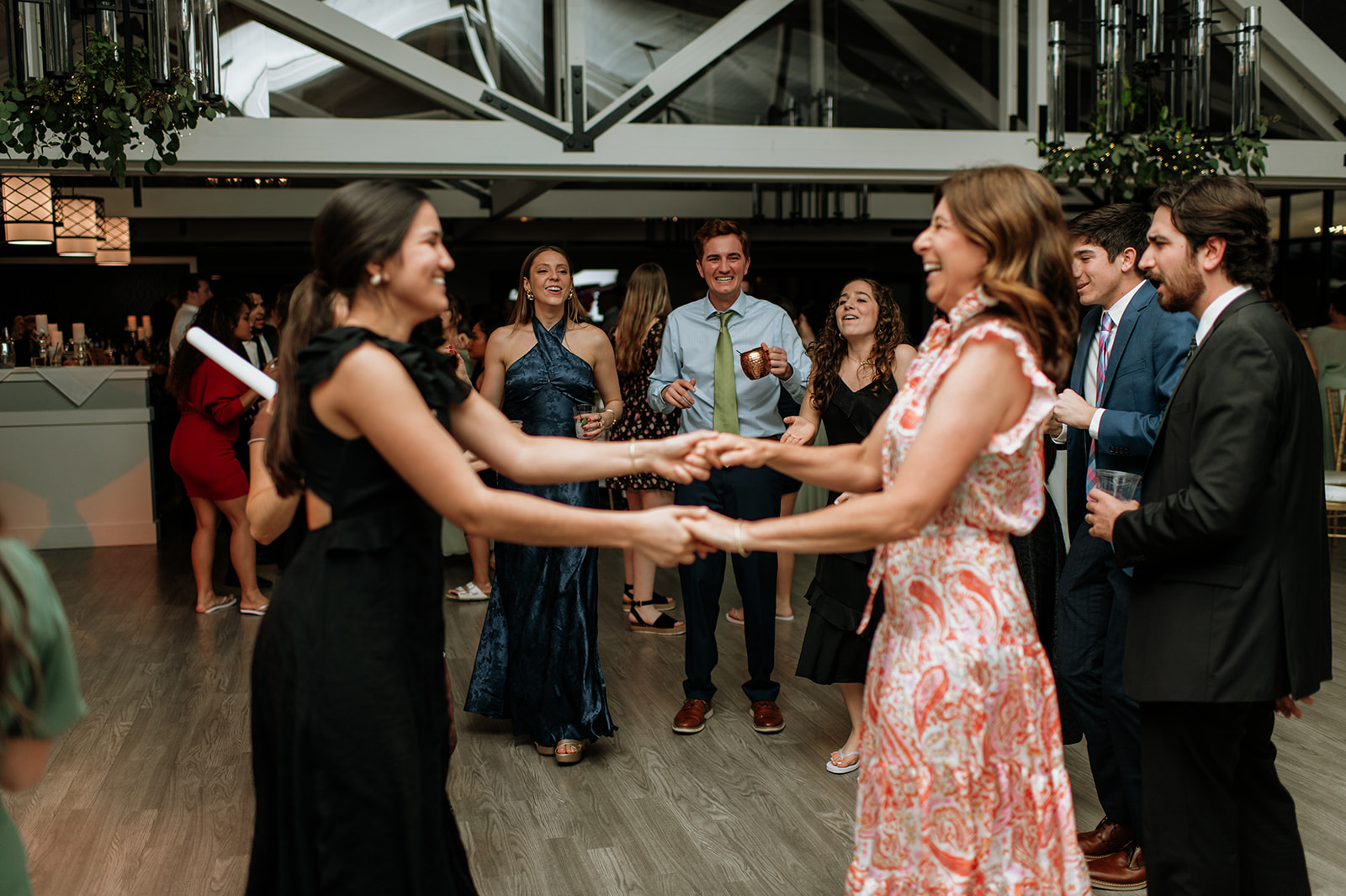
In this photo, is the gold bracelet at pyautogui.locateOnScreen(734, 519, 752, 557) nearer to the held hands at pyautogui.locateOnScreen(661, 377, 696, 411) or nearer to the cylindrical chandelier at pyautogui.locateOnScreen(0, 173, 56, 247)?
the held hands at pyautogui.locateOnScreen(661, 377, 696, 411)

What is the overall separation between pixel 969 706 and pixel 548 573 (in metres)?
2.13

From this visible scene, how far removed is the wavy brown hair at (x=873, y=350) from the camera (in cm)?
339

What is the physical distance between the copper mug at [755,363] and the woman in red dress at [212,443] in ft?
10.2

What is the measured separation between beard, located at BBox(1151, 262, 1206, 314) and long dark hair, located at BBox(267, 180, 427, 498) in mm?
1497

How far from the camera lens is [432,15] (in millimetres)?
5656

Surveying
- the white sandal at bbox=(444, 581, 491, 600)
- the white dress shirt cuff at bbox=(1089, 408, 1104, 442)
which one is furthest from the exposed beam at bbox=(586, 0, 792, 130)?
the white dress shirt cuff at bbox=(1089, 408, 1104, 442)

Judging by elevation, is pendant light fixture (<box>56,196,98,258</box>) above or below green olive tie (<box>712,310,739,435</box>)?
above

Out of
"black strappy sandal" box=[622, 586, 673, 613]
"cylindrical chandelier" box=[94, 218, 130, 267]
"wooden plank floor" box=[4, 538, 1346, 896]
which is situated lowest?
"wooden plank floor" box=[4, 538, 1346, 896]

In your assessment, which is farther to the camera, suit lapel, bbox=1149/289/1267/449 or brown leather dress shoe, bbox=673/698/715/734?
brown leather dress shoe, bbox=673/698/715/734

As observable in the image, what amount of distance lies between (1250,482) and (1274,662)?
0.35 m

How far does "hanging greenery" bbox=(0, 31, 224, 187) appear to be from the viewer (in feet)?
13.7

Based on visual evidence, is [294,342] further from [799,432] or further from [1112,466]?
[1112,466]

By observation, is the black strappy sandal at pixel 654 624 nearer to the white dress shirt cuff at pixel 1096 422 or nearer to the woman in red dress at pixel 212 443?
the woman in red dress at pixel 212 443

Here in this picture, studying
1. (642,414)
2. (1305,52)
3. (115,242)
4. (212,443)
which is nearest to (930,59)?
(1305,52)
